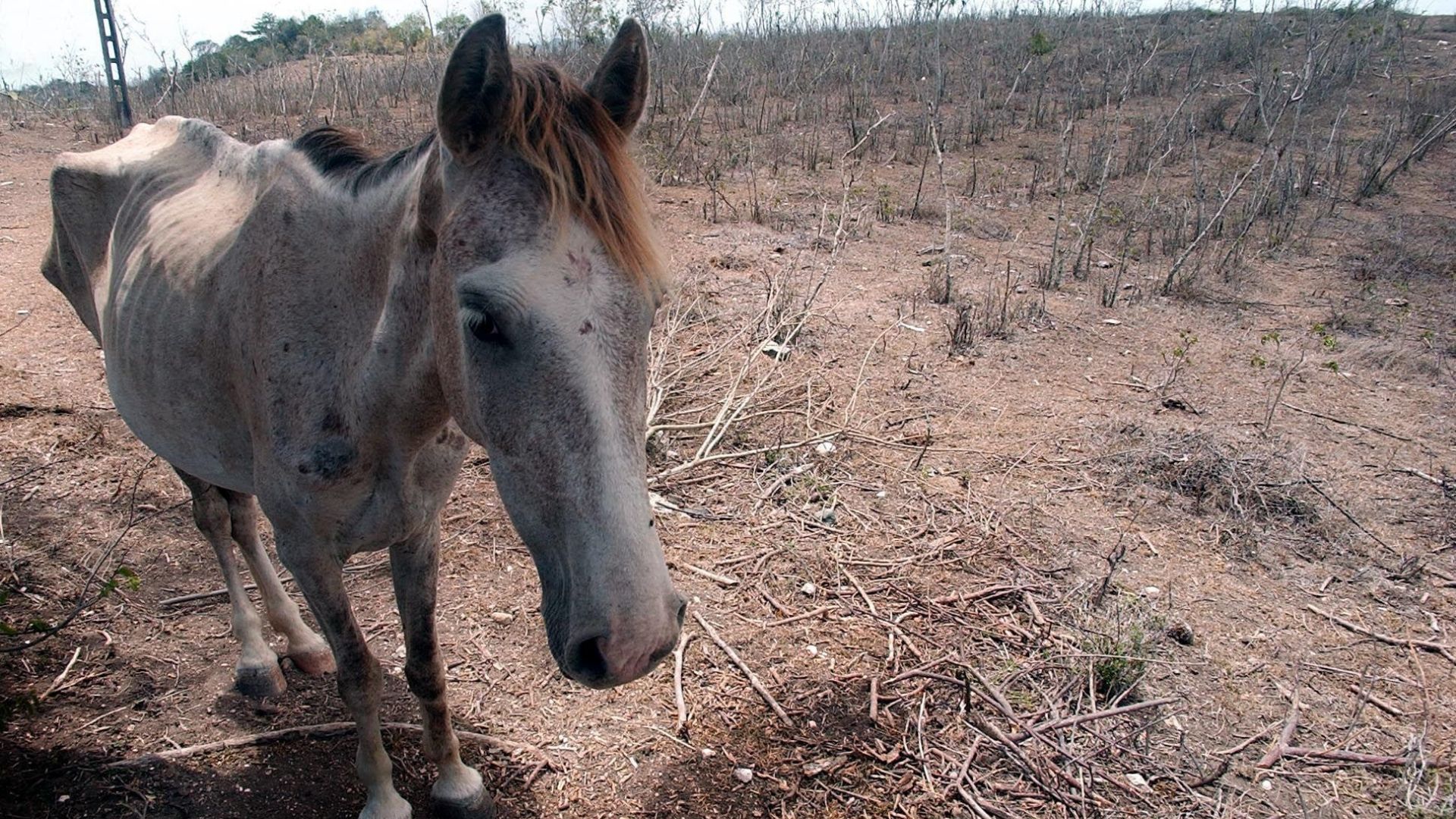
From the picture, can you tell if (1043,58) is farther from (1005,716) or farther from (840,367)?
(1005,716)

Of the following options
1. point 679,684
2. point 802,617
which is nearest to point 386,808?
point 679,684

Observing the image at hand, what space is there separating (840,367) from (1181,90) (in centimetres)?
1117

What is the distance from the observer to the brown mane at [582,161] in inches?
51.3

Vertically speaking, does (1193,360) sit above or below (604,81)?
below

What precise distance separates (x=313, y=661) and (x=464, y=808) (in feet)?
3.12

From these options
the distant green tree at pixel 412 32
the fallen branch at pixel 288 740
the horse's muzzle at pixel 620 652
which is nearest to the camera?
the horse's muzzle at pixel 620 652

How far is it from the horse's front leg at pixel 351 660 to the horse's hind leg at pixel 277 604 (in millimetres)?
651

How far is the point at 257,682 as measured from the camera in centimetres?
267

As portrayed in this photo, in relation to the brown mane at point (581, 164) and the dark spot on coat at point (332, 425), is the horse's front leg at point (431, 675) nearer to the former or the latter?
the dark spot on coat at point (332, 425)

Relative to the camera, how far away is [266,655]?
271cm

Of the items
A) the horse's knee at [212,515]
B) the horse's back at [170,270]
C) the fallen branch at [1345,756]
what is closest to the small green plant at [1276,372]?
the fallen branch at [1345,756]

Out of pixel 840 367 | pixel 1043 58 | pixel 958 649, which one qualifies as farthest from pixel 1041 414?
pixel 1043 58

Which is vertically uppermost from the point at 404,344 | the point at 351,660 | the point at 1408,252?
the point at 404,344

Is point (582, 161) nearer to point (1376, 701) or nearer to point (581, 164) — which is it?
point (581, 164)
